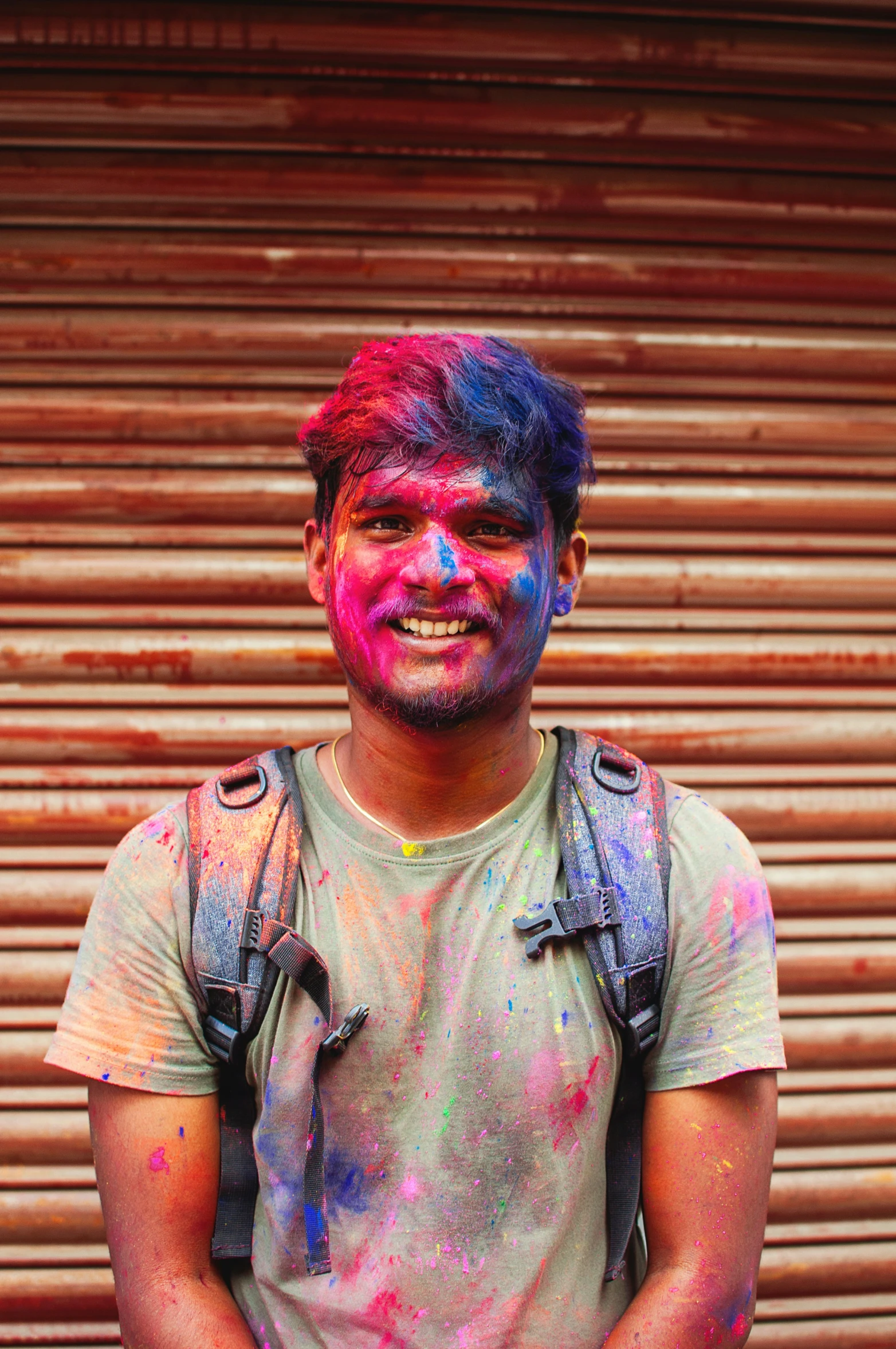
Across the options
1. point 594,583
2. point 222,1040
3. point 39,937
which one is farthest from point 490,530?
point 39,937

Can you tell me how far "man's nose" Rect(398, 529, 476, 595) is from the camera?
1691 mm

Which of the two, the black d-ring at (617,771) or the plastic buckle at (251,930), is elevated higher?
the black d-ring at (617,771)

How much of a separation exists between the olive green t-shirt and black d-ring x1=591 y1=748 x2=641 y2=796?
20cm

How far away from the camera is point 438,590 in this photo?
66.9 inches

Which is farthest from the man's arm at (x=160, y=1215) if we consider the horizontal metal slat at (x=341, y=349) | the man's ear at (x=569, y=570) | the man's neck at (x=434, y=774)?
the horizontal metal slat at (x=341, y=349)

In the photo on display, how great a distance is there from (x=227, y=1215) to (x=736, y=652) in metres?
2.37

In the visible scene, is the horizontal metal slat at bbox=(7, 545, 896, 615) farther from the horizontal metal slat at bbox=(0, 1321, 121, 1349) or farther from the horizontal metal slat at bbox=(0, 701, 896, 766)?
the horizontal metal slat at bbox=(0, 1321, 121, 1349)

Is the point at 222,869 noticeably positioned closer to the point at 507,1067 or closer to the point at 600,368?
the point at 507,1067

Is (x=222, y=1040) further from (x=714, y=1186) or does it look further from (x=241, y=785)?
(x=714, y=1186)

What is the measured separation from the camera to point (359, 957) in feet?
5.59

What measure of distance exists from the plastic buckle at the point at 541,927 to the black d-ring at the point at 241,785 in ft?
1.97

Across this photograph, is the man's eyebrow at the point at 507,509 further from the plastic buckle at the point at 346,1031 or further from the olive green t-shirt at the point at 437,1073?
the plastic buckle at the point at 346,1031

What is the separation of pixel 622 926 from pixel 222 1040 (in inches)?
31.4

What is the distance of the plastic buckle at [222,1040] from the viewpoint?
5.41 feet
